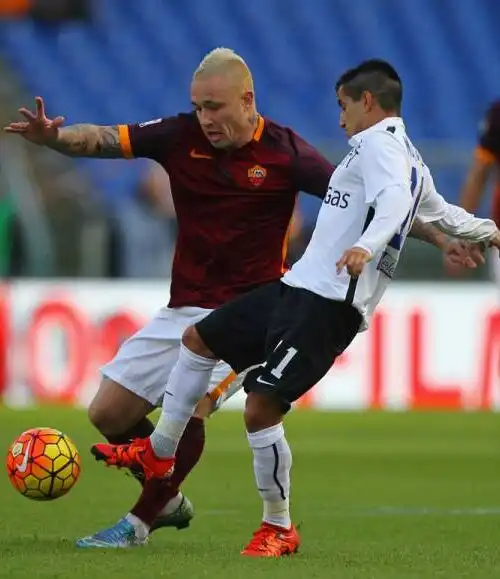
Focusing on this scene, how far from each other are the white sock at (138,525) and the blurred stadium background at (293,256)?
177 millimetres

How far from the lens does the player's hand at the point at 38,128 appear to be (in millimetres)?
6039

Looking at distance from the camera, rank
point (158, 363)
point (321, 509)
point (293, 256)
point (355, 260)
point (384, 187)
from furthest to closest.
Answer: point (293, 256)
point (321, 509)
point (158, 363)
point (384, 187)
point (355, 260)

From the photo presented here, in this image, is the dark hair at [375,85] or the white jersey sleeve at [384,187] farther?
the dark hair at [375,85]

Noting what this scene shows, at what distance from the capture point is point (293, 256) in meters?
14.9

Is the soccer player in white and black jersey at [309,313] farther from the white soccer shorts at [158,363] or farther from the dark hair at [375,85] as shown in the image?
the white soccer shorts at [158,363]

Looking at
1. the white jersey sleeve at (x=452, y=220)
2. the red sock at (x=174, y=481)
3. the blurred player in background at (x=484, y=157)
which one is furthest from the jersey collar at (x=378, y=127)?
the blurred player in background at (x=484, y=157)

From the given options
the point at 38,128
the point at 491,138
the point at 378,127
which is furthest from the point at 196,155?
the point at 491,138

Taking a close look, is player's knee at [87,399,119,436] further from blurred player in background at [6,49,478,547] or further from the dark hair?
the dark hair

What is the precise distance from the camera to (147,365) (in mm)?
6477

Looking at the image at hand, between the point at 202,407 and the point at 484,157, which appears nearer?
the point at 202,407

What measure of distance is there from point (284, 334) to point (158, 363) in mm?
1070

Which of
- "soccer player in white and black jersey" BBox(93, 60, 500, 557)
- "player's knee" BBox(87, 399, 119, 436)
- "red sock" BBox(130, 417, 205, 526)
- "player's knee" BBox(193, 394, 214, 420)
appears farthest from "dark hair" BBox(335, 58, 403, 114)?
"player's knee" BBox(87, 399, 119, 436)

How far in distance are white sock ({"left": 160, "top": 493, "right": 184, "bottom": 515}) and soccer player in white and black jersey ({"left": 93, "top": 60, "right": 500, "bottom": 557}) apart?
45cm

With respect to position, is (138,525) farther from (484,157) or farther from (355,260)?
(484,157)
